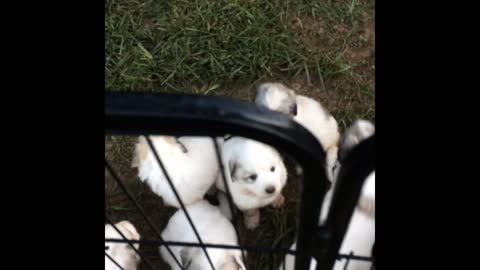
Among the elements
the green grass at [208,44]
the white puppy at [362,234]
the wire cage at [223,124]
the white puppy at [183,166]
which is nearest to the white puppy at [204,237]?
the white puppy at [183,166]

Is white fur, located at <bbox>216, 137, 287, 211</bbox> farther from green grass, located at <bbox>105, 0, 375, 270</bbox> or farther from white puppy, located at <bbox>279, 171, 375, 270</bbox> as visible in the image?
green grass, located at <bbox>105, 0, 375, 270</bbox>

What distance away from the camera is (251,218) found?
1.86 meters

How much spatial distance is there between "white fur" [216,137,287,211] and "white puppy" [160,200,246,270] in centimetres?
11

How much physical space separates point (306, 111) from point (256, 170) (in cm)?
35

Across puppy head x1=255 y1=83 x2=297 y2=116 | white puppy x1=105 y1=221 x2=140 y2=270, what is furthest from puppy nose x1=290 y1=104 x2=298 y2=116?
white puppy x1=105 y1=221 x2=140 y2=270

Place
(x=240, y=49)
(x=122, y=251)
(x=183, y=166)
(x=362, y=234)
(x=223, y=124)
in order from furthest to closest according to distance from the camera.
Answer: (x=240, y=49), (x=183, y=166), (x=122, y=251), (x=362, y=234), (x=223, y=124)

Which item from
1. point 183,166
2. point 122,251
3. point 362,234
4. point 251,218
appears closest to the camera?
point 362,234

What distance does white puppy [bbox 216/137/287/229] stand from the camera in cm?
162

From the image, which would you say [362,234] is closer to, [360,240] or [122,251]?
[360,240]

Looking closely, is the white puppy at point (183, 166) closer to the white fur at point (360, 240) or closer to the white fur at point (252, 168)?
the white fur at point (252, 168)

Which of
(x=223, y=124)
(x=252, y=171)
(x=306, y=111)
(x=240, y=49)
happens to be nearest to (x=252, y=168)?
(x=252, y=171)

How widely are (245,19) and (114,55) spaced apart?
1.81ft
